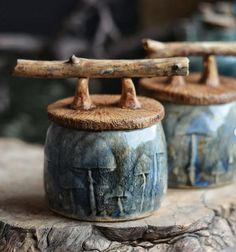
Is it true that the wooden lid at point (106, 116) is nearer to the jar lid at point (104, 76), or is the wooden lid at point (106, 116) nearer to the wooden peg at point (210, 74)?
the jar lid at point (104, 76)

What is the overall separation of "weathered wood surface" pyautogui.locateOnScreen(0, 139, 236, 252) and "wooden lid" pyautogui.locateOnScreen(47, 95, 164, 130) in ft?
0.83

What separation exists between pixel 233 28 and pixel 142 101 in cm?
180

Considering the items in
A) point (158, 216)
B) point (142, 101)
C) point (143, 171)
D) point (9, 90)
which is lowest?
point (9, 90)

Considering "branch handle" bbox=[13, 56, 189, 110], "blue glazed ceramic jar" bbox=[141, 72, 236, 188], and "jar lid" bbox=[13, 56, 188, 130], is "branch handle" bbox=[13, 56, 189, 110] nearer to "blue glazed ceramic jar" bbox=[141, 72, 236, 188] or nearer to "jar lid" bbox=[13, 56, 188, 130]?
"jar lid" bbox=[13, 56, 188, 130]

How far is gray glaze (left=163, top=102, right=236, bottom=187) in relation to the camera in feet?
7.38

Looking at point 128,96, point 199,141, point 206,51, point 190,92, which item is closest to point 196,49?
point 206,51

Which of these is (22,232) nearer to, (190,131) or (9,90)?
(190,131)

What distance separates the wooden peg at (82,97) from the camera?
2.03m

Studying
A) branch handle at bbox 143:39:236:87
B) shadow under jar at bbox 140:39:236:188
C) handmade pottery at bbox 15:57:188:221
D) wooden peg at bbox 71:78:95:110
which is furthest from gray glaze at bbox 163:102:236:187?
wooden peg at bbox 71:78:95:110

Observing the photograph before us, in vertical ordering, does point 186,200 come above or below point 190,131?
below

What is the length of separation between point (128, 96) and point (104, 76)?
0.08 meters

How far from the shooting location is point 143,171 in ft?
6.55

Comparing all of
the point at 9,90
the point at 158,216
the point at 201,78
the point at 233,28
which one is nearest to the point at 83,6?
the point at 9,90

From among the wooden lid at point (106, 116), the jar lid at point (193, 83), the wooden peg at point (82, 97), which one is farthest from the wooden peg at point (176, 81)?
the wooden peg at point (82, 97)
